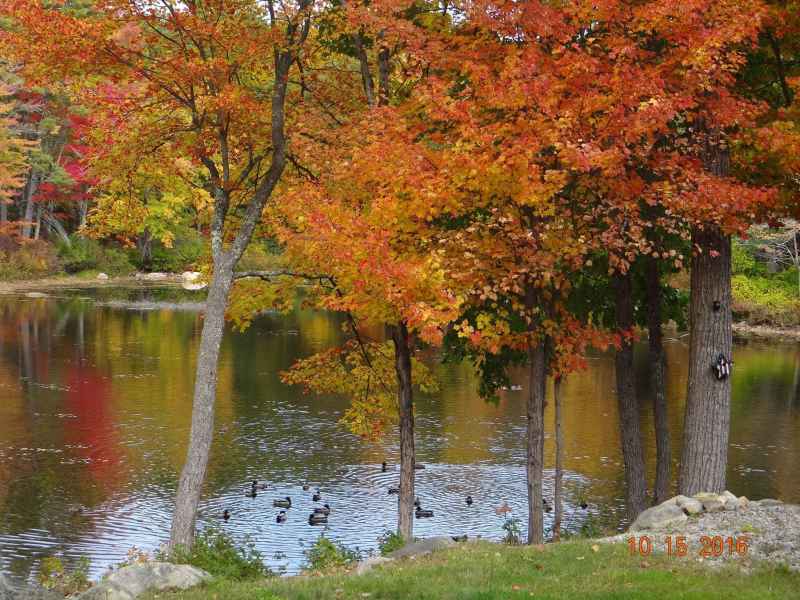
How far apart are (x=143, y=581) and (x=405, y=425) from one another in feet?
20.9

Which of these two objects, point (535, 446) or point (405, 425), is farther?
point (405, 425)

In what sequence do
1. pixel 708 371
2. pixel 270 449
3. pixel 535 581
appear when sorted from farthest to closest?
pixel 270 449, pixel 708 371, pixel 535 581

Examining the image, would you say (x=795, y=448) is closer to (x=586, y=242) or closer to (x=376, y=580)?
(x=586, y=242)

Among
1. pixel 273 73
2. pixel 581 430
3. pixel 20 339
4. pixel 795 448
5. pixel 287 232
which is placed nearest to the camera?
pixel 287 232

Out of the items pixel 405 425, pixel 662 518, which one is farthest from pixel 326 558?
pixel 405 425

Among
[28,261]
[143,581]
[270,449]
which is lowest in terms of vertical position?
[270,449]

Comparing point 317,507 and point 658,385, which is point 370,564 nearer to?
point 658,385

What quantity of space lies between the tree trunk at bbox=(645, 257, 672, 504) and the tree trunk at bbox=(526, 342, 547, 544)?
2.79 meters

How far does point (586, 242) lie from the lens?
12.6 meters

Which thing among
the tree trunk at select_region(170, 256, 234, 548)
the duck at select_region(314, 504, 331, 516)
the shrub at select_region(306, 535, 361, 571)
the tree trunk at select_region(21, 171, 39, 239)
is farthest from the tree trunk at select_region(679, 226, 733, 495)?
the tree trunk at select_region(21, 171, 39, 239)

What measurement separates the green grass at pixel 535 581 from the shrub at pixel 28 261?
52481 mm

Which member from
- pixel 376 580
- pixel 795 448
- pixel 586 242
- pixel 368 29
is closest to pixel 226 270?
pixel 368 29

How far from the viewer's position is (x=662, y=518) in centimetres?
1086

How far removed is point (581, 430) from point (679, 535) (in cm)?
1559
